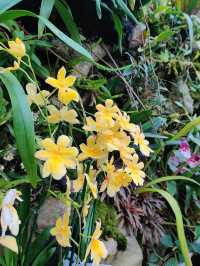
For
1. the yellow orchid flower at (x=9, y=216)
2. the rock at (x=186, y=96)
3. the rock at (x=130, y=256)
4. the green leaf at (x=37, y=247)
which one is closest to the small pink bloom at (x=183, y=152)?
the rock at (x=186, y=96)

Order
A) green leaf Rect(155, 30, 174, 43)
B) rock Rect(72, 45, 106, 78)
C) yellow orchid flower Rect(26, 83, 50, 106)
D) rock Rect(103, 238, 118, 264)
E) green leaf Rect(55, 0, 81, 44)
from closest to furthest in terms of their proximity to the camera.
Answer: yellow orchid flower Rect(26, 83, 50, 106) → green leaf Rect(55, 0, 81, 44) → rock Rect(103, 238, 118, 264) → rock Rect(72, 45, 106, 78) → green leaf Rect(155, 30, 174, 43)

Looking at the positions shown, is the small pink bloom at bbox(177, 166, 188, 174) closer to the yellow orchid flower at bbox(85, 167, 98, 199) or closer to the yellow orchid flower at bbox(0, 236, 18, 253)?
the yellow orchid flower at bbox(85, 167, 98, 199)

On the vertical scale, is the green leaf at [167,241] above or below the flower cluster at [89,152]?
below

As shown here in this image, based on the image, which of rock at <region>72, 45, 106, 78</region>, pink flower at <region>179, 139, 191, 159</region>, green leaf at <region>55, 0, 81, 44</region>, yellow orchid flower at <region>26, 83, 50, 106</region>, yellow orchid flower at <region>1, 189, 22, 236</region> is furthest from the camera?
pink flower at <region>179, 139, 191, 159</region>

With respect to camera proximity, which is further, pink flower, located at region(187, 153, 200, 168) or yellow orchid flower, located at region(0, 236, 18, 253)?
pink flower, located at region(187, 153, 200, 168)

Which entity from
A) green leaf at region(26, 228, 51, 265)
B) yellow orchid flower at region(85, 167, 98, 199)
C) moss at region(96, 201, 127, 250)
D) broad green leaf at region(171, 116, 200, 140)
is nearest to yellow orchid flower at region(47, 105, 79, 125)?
yellow orchid flower at region(85, 167, 98, 199)

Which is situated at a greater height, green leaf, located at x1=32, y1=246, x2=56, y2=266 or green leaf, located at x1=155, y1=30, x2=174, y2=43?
green leaf, located at x1=155, y1=30, x2=174, y2=43

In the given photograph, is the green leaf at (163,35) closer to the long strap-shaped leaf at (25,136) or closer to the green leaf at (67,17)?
the green leaf at (67,17)
